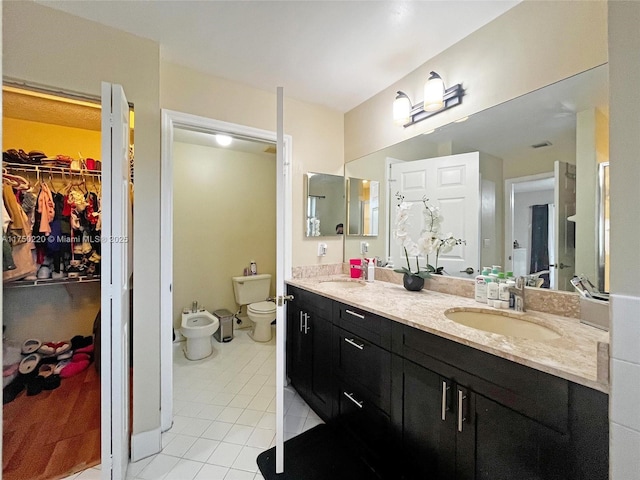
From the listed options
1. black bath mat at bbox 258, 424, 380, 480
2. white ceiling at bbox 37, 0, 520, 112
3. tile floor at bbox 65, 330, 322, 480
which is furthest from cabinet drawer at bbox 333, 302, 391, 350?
white ceiling at bbox 37, 0, 520, 112

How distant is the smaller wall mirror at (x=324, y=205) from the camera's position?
7.88ft

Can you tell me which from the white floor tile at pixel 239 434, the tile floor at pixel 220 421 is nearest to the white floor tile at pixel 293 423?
the tile floor at pixel 220 421

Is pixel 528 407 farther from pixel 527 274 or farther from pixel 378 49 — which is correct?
pixel 378 49

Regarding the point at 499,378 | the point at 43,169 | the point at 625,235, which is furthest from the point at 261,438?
the point at 43,169

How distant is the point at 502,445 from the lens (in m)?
0.93

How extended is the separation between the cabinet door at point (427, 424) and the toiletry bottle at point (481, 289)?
606 mm

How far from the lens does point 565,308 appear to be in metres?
1.28

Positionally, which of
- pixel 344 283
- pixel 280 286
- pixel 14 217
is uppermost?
pixel 14 217

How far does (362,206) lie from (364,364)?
1405 millimetres

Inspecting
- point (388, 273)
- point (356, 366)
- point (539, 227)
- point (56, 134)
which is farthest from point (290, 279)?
point (56, 134)

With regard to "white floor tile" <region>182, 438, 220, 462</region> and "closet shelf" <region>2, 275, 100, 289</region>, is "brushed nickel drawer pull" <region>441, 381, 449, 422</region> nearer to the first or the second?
"white floor tile" <region>182, 438, 220, 462</region>

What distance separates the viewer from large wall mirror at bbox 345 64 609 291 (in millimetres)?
1209

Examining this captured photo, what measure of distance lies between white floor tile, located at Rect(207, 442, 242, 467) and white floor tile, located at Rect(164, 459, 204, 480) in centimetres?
7

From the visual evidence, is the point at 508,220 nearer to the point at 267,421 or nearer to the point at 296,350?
the point at 296,350
